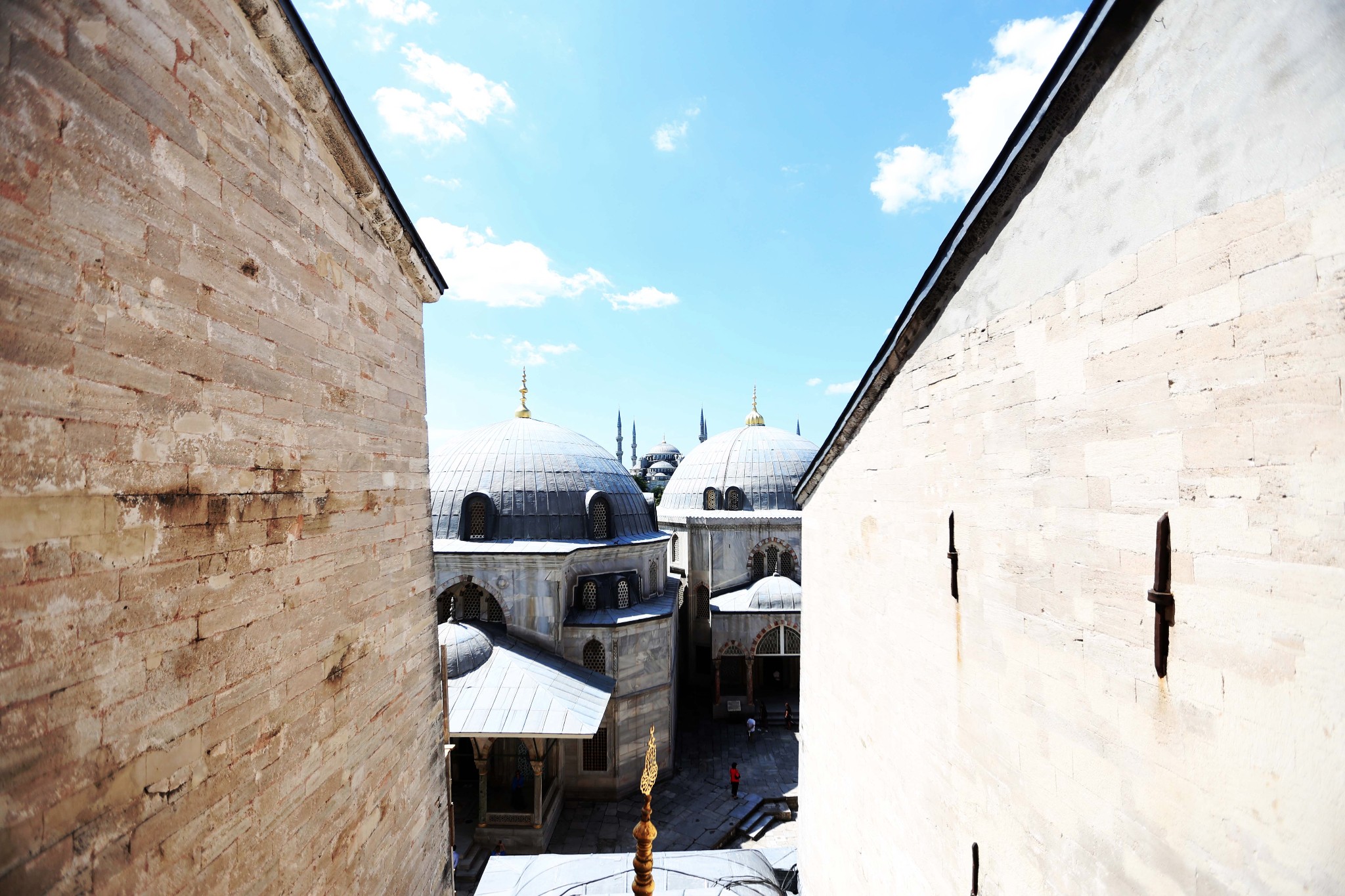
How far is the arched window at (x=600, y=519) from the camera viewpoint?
651 inches

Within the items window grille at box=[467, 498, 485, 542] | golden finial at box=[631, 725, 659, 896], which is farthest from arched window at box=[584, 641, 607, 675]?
golden finial at box=[631, 725, 659, 896]

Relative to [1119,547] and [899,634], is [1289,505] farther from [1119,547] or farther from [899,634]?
[899,634]

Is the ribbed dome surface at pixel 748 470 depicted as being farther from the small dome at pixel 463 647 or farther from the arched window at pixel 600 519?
the small dome at pixel 463 647

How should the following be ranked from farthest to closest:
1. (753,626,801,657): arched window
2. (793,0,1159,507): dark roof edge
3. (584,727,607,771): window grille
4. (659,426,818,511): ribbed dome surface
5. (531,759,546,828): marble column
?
1. (659,426,818,511): ribbed dome surface
2. (753,626,801,657): arched window
3. (584,727,607,771): window grille
4. (531,759,546,828): marble column
5. (793,0,1159,507): dark roof edge

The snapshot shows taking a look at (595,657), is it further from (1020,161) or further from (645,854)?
(1020,161)

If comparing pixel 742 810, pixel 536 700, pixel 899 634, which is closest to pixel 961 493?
pixel 899 634

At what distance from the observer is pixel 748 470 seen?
23.5 m

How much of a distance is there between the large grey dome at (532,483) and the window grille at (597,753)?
5.31 metres

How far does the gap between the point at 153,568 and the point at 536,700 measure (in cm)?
1096

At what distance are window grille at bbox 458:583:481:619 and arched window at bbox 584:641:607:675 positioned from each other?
3063mm

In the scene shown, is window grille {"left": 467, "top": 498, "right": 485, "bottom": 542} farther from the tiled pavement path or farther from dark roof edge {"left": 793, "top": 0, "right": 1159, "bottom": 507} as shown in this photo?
dark roof edge {"left": 793, "top": 0, "right": 1159, "bottom": 507}

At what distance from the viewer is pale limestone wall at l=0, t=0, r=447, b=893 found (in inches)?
76.6

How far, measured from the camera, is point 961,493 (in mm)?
3984

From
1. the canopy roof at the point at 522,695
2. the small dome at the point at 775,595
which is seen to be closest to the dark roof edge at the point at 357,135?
the canopy roof at the point at 522,695
